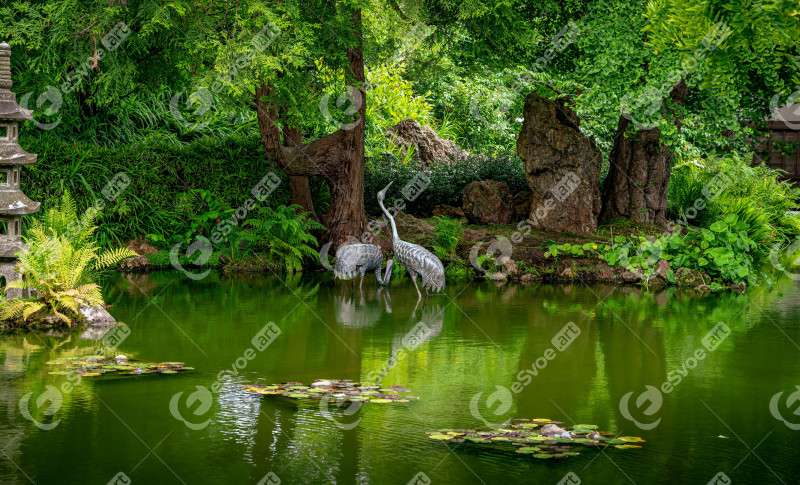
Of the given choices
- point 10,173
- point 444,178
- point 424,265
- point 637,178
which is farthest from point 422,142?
point 10,173

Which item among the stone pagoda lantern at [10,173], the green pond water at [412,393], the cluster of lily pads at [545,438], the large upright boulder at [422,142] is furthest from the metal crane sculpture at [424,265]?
the large upright boulder at [422,142]

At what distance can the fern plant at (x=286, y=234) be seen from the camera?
13.8 meters

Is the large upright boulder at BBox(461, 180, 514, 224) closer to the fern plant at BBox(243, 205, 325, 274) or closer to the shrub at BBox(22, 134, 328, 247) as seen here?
the fern plant at BBox(243, 205, 325, 274)

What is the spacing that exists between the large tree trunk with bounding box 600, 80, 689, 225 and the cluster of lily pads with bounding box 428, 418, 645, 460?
386 inches

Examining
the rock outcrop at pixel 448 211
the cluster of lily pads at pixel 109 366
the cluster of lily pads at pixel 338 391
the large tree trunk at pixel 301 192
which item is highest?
the large tree trunk at pixel 301 192

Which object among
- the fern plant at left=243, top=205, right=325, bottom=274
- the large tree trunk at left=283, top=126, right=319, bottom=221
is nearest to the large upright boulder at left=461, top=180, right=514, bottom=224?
the large tree trunk at left=283, top=126, right=319, bottom=221

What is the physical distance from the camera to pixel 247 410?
19.6 ft

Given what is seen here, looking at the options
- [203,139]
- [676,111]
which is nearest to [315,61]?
[203,139]

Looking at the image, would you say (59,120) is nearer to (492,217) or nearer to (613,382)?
(492,217)

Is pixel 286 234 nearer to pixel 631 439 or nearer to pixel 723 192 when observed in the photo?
pixel 723 192

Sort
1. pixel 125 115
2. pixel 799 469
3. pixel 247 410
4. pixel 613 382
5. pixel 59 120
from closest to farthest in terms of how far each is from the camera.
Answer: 1. pixel 799 469
2. pixel 247 410
3. pixel 613 382
4. pixel 59 120
5. pixel 125 115

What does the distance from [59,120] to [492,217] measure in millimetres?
7406

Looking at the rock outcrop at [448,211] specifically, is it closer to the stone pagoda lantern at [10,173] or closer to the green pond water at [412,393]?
the green pond water at [412,393]

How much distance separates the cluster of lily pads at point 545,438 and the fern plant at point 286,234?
8.44 m
